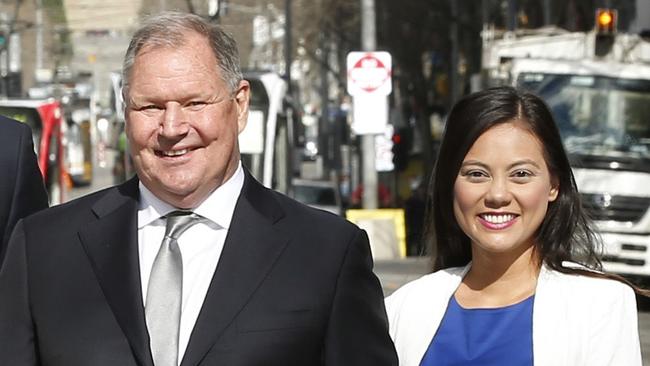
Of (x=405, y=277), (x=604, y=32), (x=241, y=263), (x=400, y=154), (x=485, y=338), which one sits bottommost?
(x=405, y=277)

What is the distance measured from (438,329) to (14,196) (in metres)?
1.22

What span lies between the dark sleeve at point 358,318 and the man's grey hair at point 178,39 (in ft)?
1.66

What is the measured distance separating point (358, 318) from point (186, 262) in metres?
0.43

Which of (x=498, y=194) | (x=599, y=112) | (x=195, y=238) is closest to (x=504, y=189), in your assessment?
(x=498, y=194)

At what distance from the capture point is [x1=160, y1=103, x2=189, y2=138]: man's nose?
11.4ft

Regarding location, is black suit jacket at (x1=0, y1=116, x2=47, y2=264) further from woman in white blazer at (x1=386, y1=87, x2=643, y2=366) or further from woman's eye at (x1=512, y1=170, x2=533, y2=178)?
woman's eye at (x1=512, y1=170, x2=533, y2=178)

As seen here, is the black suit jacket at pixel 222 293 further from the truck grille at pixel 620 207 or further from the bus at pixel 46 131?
the bus at pixel 46 131

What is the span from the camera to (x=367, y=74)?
24.2 meters

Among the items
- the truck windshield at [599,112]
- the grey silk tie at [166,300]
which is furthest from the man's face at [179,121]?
the truck windshield at [599,112]

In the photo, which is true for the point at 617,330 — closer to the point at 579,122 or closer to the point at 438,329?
the point at 438,329

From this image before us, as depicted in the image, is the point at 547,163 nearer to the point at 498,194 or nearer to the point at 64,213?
the point at 498,194

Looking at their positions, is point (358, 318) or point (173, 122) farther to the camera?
point (358, 318)

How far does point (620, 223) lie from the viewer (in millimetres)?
17141

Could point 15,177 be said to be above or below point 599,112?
above
